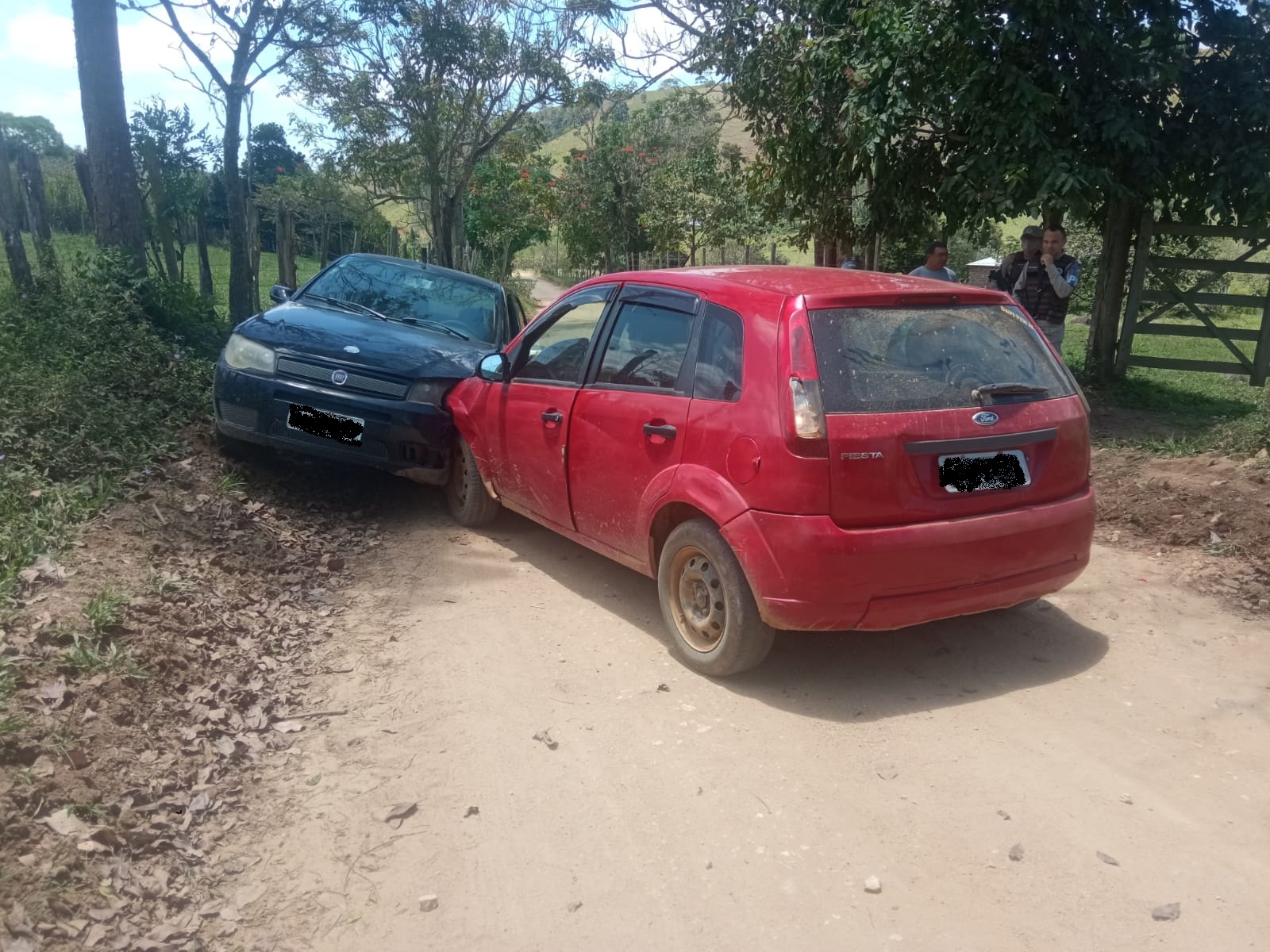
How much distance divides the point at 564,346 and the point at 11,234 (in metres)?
6.27

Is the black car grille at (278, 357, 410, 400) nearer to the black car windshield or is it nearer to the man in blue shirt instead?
the black car windshield

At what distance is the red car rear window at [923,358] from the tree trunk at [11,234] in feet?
24.6

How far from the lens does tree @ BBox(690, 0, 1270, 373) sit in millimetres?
9094

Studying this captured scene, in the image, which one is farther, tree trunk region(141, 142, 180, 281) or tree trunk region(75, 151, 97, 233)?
tree trunk region(141, 142, 180, 281)

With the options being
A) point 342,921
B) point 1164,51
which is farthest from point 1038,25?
point 342,921

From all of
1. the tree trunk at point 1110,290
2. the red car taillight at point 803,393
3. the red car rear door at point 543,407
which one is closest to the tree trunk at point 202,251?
the red car rear door at point 543,407

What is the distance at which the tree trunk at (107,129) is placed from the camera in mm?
9492

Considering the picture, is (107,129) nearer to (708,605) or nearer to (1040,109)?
(708,605)

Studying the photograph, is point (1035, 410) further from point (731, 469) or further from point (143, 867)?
point (143, 867)

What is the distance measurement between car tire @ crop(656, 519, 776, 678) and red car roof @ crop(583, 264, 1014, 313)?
102 centimetres

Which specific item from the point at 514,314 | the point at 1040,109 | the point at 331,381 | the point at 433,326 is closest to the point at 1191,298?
the point at 1040,109

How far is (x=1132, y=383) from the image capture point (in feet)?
37.8

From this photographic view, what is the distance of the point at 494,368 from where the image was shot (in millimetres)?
5758

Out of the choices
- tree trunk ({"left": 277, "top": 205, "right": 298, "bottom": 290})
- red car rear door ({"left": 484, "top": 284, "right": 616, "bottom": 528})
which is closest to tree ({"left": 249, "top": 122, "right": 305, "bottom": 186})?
tree trunk ({"left": 277, "top": 205, "right": 298, "bottom": 290})
